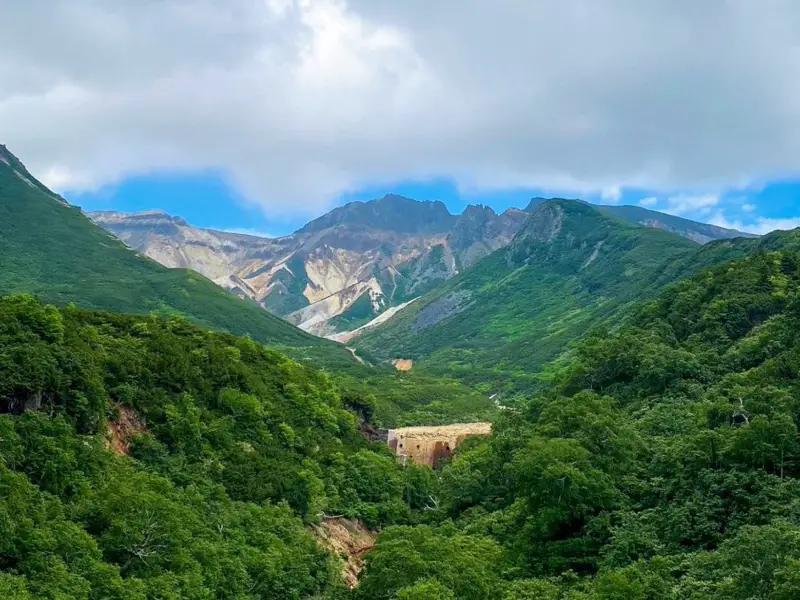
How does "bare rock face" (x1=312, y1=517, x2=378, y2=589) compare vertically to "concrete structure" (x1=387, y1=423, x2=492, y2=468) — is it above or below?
below

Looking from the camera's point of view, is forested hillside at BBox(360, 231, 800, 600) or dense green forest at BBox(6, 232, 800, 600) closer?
dense green forest at BBox(6, 232, 800, 600)

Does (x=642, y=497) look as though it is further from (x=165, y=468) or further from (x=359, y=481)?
(x=165, y=468)

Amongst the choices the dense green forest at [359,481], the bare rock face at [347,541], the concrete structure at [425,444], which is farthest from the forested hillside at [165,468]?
the concrete structure at [425,444]

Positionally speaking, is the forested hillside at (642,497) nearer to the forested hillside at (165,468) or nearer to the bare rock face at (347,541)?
the bare rock face at (347,541)

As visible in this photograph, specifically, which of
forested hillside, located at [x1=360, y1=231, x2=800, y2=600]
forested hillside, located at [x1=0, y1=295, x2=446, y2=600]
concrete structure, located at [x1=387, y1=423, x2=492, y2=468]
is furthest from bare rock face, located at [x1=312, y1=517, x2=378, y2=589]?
concrete structure, located at [x1=387, y1=423, x2=492, y2=468]

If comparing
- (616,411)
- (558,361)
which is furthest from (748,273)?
(558,361)

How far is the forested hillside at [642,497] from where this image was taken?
94.7 ft

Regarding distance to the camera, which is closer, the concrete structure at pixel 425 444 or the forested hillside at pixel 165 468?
the forested hillside at pixel 165 468

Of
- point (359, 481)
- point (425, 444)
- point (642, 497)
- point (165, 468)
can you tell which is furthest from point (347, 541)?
Result: point (425, 444)

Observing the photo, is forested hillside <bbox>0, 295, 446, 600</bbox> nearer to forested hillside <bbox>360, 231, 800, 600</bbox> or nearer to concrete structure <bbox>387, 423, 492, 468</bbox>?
forested hillside <bbox>360, 231, 800, 600</bbox>

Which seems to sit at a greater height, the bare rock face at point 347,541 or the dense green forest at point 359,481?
the dense green forest at point 359,481

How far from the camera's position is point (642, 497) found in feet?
129

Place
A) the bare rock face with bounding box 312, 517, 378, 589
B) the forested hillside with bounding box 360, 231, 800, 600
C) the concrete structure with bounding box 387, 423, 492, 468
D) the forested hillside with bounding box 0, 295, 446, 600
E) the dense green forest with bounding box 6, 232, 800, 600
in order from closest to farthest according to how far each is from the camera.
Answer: the forested hillside with bounding box 0, 295, 446, 600
the dense green forest with bounding box 6, 232, 800, 600
the forested hillside with bounding box 360, 231, 800, 600
the bare rock face with bounding box 312, 517, 378, 589
the concrete structure with bounding box 387, 423, 492, 468

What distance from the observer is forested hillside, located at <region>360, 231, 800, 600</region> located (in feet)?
94.7
